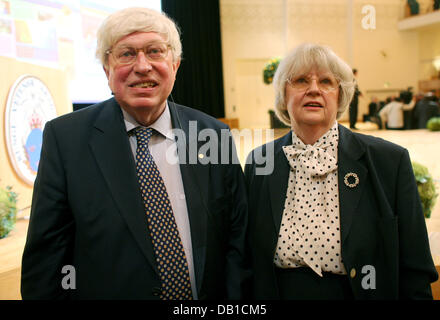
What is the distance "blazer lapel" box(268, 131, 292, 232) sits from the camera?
1.49 metres

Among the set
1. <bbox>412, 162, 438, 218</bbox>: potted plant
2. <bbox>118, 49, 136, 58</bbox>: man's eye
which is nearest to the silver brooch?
<bbox>118, 49, 136, 58</bbox>: man's eye

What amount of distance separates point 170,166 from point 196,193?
0.15 m

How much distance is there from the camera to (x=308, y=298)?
1403 mm

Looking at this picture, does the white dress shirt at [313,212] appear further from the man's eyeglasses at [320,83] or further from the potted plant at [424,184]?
the potted plant at [424,184]

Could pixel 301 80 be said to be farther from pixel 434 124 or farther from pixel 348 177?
pixel 434 124

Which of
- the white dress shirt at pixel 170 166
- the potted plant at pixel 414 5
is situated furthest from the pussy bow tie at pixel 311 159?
the potted plant at pixel 414 5

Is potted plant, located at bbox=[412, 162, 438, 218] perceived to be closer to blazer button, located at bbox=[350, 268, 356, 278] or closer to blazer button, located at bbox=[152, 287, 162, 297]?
blazer button, located at bbox=[350, 268, 356, 278]

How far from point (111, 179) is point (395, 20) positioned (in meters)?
15.0

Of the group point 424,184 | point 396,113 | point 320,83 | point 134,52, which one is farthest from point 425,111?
point 134,52

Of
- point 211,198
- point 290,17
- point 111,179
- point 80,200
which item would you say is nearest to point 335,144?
point 211,198

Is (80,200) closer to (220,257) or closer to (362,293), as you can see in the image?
(220,257)

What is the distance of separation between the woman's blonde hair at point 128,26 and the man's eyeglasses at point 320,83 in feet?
1.86

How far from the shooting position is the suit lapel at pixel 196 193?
1326 mm

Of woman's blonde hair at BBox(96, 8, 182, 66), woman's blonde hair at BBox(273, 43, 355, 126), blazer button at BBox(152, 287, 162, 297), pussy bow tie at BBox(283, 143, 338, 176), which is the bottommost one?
blazer button at BBox(152, 287, 162, 297)
